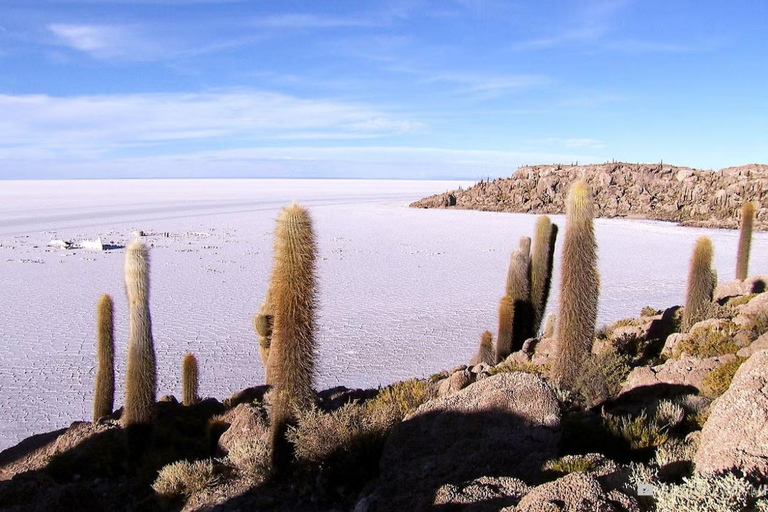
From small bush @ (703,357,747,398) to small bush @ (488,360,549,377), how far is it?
1.69 metres

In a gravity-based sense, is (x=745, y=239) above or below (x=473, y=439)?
above

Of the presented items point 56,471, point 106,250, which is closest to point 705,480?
point 56,471

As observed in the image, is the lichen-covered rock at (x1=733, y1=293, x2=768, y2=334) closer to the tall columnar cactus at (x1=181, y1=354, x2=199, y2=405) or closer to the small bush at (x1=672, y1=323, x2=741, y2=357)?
the small bush at (x1=672, y1=323, x2=741, y2=357)

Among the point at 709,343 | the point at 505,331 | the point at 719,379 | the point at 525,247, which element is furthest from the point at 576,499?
the point at 525,247

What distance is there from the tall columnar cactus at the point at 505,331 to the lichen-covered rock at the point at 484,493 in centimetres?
589

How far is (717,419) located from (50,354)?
10.5 meters

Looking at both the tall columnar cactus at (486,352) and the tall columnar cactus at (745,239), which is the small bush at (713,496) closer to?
the tall columnar cactus at (486,352)

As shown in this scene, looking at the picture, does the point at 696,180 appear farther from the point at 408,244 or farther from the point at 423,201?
the point at 408,244

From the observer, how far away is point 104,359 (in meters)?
7.15

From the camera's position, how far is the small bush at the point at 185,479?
Answer: 4.79 metres

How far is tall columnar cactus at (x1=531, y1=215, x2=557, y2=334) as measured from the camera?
9906 millimetres

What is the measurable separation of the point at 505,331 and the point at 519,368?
1820mm

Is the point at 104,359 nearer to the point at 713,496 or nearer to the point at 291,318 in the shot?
the point at 291,318

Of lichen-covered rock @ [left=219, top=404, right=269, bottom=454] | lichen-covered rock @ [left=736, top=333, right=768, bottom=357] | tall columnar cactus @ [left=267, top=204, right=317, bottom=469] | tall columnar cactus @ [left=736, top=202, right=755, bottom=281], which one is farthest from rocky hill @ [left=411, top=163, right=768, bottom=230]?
tall columnar cactus @ [left=267, top=204, right=317, bottom=469]
